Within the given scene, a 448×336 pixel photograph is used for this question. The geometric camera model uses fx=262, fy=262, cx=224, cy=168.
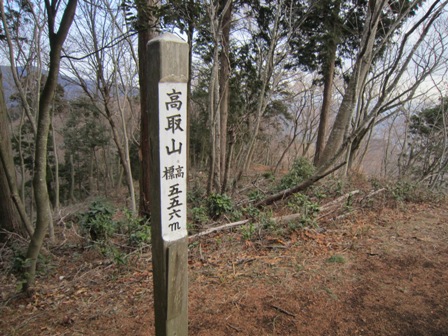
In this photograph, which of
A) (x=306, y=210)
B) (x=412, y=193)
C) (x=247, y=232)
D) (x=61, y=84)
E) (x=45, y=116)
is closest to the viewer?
(x=45, y=116)

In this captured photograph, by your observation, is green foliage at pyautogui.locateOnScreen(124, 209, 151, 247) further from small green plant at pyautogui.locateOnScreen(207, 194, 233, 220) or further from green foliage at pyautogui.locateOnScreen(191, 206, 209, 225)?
small green plant at pyautogui.locateOnScreen(207, 194, 233, 220)

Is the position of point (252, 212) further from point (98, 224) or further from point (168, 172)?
point (168, 172)

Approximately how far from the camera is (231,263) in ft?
11.0

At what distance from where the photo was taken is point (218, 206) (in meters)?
5.13

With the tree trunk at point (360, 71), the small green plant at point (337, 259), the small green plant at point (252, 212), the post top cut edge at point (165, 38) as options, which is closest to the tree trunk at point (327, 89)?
the tree trunk at point (360, 71)

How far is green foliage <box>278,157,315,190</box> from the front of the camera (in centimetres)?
653

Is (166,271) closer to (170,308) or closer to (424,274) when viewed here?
(170,308)

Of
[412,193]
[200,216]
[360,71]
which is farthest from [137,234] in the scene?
[412,193]

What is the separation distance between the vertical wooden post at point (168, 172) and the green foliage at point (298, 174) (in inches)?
202

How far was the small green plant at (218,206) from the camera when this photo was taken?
5.12 meters

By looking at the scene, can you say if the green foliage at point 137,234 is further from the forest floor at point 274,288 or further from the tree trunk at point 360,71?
the tree trunk at point 360,71

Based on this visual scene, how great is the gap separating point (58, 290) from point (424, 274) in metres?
4.31

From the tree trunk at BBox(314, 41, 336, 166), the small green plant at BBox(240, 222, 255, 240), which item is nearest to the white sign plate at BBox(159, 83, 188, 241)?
the small green plant at BBox(240, 222, 255, 240)

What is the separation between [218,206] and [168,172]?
3736mm
